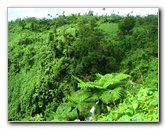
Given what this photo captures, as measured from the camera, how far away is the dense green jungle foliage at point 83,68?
4629 mm

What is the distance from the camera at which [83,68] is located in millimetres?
4664

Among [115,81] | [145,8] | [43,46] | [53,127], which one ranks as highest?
[145,8]

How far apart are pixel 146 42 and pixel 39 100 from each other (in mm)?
975

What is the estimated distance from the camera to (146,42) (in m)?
4.66

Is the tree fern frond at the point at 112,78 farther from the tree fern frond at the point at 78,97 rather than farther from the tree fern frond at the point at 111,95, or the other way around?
the tree fern frond at the point at 78,97

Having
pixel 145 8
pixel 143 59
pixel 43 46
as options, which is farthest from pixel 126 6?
pixel 43 46

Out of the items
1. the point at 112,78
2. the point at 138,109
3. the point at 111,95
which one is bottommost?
the point at 138,109

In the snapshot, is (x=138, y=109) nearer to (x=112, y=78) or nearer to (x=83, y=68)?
(x=112, y=78)

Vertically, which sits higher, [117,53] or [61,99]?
[117,53]

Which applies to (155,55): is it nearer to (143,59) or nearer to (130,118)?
(143,59)

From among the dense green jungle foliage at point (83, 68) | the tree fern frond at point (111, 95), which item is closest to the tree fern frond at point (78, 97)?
the dense green jungle foliage at point (83, 68)

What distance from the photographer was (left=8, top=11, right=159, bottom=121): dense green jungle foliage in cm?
463

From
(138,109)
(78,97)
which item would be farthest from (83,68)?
(138,109)

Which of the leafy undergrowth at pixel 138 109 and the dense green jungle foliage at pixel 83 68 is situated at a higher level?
the dense green jungle foliage at pixel 83 68
